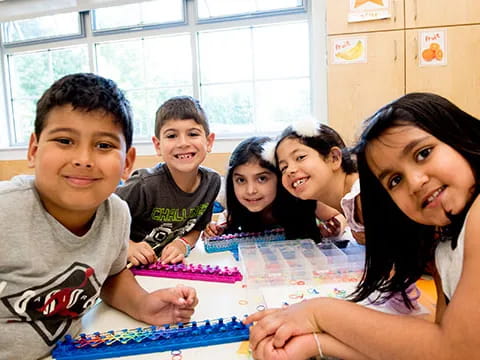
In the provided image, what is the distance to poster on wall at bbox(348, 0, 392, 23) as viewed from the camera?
222 centimetres

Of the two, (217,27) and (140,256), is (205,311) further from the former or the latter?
(217,27)

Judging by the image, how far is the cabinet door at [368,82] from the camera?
2260 mm

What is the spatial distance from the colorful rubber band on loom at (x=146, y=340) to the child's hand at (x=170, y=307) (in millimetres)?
33

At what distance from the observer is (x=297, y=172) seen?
1176 millimetres

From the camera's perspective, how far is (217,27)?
2949mm

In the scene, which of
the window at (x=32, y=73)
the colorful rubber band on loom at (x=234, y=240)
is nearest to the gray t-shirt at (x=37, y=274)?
the colorful rubber band on loom at (x=234, y=240)

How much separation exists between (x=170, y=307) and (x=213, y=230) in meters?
0.66

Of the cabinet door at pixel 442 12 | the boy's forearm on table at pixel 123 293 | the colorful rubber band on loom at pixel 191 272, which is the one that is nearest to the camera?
the boy's forearm on table at pixel 123 293

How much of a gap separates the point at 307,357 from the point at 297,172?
71cm

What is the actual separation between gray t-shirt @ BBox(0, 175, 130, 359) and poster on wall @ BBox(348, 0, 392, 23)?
7.13ft

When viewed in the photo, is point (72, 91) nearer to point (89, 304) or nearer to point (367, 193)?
point (89, 304)

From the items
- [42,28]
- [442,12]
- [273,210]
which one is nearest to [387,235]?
[273,210]

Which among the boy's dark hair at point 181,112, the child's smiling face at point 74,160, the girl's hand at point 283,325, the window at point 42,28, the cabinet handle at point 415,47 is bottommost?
the girl's hand at point 283,325

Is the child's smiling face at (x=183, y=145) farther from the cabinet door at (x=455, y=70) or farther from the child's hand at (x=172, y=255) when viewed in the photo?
the cabinet door at (x=455, y=70)
